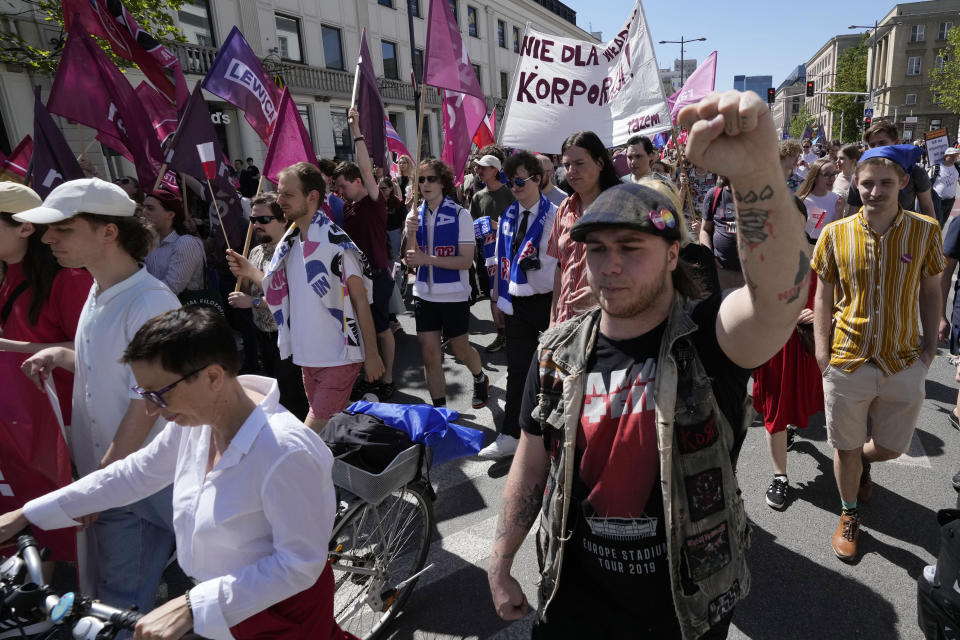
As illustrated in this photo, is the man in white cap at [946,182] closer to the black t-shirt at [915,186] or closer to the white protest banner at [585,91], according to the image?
the black t-shirt at [915,186]

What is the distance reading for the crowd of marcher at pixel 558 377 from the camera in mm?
1418

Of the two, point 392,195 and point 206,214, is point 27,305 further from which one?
point 392,195

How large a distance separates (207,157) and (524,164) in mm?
2793

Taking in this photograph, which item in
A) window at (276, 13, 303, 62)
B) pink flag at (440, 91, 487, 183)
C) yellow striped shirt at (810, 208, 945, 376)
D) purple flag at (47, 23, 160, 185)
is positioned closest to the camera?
yellow striped shirt at (810, 208, 945, 376)

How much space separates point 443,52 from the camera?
5152 mm

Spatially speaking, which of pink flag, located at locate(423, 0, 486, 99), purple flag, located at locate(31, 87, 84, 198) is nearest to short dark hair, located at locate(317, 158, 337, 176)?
pink flag, located at locate(423, 0, 486, 99)

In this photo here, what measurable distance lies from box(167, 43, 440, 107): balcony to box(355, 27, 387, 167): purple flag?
1505 centimetres

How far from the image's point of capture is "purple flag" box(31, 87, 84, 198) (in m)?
4.71

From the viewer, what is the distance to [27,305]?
2.70 meters

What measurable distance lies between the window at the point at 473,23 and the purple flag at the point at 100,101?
33.2 m

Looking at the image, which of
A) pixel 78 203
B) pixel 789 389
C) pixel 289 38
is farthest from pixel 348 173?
pixel 289 38

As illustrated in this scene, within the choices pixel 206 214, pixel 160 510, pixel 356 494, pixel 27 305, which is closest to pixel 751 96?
pixel 356 494

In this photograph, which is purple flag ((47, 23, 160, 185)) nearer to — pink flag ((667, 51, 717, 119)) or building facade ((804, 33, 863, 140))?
pink flag ((667, 51, 717, 119))

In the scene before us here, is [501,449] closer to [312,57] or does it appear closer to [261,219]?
[261,219]
